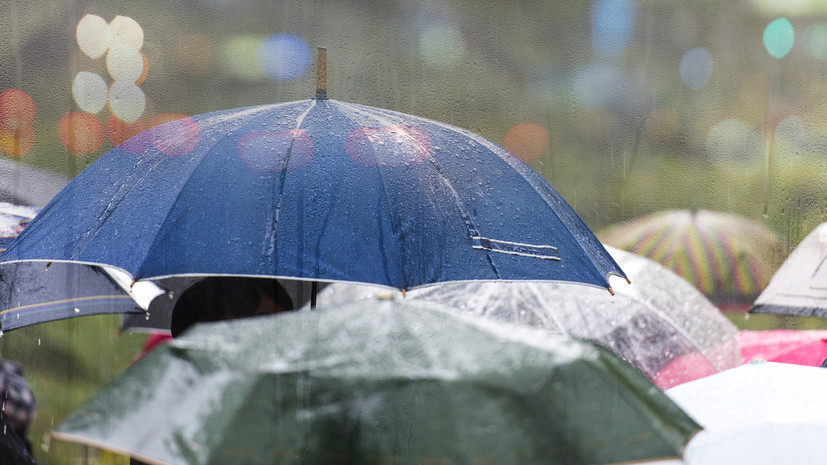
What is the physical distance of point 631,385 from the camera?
1.50 metres

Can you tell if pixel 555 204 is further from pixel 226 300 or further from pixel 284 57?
pixel 284 57

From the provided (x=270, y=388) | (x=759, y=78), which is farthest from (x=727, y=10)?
(x=270, y=388)

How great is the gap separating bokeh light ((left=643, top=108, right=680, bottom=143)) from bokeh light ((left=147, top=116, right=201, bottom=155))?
146 inches

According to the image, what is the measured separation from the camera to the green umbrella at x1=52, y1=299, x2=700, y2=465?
138 cm

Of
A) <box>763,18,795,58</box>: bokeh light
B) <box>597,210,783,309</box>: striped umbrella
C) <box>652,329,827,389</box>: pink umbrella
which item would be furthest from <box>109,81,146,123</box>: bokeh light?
<box>763,18,795,58</box>: bokeh light

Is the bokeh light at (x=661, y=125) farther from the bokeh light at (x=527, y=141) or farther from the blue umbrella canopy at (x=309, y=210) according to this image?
the blue umbrella canopy at (x=309, y=210)

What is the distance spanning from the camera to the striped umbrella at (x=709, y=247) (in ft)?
17.6

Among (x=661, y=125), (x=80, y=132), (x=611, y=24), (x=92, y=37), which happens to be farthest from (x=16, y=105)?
(x=661, y=125)

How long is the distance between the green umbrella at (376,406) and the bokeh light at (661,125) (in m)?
4.16

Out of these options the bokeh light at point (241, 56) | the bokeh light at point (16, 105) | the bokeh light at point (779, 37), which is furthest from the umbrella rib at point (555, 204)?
the bokeh light at point (779, 37)

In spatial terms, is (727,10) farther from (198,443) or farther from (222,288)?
(198,443)

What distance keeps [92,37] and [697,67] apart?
3.73m

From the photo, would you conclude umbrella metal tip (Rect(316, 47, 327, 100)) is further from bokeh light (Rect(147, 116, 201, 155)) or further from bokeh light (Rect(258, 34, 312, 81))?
bokeh light (Rect(258, 34, 312, 81))

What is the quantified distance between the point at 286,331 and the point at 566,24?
13.7ft
